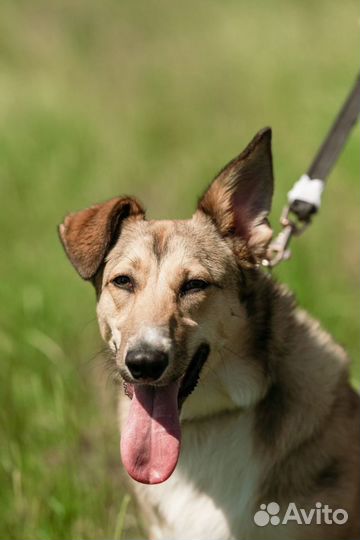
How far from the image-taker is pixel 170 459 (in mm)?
3592

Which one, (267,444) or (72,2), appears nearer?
(267,444)

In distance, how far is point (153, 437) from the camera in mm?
3594

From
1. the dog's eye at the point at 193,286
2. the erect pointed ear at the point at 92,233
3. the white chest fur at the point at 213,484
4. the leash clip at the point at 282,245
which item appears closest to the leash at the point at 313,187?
the leash clip at the point at 282,245

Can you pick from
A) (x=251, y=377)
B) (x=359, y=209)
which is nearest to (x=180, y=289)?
(x=251, y=377)

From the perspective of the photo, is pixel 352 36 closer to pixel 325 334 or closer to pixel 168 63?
pixel 168 63

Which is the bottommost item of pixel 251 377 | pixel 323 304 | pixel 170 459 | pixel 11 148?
pixel 11 148

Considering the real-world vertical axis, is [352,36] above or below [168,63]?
above

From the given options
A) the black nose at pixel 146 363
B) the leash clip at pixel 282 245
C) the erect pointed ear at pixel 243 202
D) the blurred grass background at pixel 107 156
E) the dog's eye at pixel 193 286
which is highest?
the erect pointed ear at pixel 243 202

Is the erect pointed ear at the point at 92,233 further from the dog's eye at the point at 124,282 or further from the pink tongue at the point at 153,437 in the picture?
the pink tongue at the point at 153,437

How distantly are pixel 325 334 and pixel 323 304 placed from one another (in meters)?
2.00

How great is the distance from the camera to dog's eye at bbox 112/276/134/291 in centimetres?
382

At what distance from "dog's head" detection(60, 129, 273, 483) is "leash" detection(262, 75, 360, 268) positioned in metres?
0.30

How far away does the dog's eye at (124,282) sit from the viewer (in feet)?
12.5

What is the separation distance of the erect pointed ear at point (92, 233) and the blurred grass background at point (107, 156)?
1.02 metres
